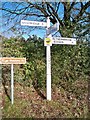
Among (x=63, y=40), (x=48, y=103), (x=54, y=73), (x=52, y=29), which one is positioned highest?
(x=52, y=29)

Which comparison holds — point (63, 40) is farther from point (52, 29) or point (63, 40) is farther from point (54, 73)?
point (54, 73)

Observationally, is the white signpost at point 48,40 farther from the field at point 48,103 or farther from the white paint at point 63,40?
the field at point 48,103

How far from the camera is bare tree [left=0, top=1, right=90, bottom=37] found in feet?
16.3

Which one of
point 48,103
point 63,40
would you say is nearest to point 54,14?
point 63,40

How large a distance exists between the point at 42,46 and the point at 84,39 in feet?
3.09

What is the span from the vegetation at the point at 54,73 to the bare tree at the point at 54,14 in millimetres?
312

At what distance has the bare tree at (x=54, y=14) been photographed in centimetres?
498

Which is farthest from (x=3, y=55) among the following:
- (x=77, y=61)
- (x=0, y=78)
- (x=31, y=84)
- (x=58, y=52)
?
(x=77, y=61)

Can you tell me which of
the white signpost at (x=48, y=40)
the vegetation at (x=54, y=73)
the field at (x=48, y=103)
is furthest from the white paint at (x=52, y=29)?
the field at (x=48, y=103)

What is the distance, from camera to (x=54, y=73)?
4.87 metres

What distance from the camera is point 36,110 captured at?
4289 mm

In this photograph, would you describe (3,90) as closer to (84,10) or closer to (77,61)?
(77,61)

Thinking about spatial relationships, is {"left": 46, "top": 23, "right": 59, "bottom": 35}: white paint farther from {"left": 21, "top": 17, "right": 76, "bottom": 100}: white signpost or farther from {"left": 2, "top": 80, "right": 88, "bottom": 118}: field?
{"left": 2, "top": 80, "right": 88, "bottom": 118}: field

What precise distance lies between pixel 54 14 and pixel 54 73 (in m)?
1.27
